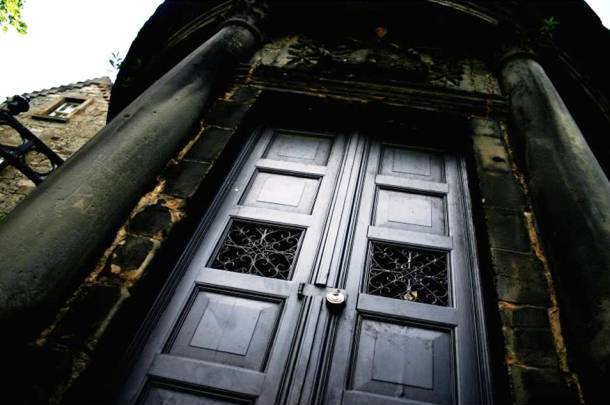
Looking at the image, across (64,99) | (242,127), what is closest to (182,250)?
(242,127)

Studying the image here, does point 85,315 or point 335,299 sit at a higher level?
point 335,299

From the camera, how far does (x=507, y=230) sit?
2.43 m

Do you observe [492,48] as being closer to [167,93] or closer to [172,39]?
[167,93]

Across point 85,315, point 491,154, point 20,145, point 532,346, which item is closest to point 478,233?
point 491,154

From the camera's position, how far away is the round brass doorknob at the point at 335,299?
7.52 ft

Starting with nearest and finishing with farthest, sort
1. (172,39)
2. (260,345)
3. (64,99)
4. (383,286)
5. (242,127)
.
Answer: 1. (260,345)
2. (383,286)
3. (242,127)
4. (172,39)
5. (64,99)

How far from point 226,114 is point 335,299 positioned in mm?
1967

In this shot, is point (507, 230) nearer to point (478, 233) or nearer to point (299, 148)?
point (478, 233)

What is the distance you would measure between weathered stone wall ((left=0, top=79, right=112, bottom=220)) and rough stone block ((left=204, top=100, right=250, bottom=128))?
796 cm

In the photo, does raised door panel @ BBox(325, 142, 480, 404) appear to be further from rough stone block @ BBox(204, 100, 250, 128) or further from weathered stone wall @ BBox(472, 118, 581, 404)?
rough stone block @ BBox(204, 100, 250, 128)

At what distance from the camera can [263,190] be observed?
10.4ft

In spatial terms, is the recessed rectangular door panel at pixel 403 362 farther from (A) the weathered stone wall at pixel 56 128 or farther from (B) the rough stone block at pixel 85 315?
(A) the weathered stone wall at pixel 56 128

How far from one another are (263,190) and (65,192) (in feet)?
4.72

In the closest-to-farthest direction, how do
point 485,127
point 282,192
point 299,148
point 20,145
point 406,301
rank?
point 406,301 < point 282,192 < point 485,127 < point 299,148 < point 20,145
